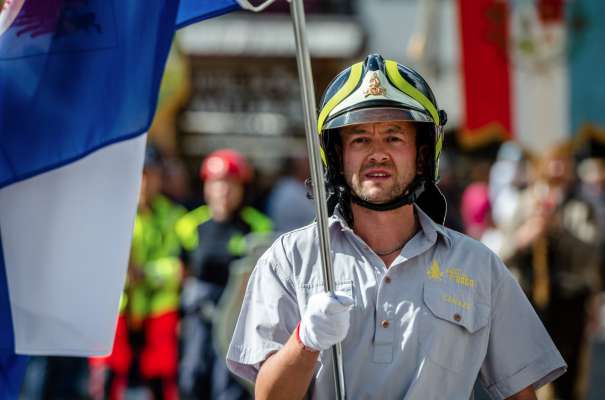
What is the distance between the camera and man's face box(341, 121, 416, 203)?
4066 mm

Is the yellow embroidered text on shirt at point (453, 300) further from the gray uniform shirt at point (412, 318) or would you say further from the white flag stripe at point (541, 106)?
the white flag stripe at point (541, 106)

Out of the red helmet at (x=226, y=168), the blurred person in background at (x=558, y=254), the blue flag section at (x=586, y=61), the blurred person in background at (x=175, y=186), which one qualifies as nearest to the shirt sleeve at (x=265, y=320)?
the blurred person in background at (x=558, y=254)

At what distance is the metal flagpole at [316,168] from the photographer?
383cm

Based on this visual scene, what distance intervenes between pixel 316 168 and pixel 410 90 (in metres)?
0.40

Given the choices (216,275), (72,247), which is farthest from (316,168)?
(216,275)

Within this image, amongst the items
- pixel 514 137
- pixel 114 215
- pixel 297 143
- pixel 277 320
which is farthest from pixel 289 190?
pixel 297 143

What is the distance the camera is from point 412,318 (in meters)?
3.90

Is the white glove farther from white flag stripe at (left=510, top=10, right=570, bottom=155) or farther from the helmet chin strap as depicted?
white flag stripe at (left=510, top=10, right=570, bottom=155)

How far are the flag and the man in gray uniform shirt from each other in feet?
2.34

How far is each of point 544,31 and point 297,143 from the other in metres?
10.6

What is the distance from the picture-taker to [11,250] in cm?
471

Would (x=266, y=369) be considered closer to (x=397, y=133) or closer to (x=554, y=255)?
(x=397, y=133)

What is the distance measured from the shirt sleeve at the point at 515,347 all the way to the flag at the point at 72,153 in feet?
4.20

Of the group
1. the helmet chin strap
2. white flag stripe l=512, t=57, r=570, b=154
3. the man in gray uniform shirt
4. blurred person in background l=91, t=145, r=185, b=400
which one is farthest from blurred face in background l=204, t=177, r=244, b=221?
A: the helmet chin strap
